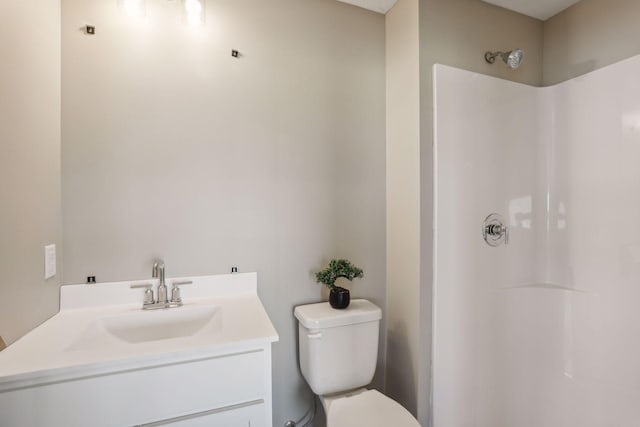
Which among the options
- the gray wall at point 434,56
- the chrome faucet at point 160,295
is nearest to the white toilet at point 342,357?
the gray wall at point 434,56

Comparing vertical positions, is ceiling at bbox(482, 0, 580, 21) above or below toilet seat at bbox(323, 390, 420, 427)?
above

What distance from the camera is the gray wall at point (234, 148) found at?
125cm

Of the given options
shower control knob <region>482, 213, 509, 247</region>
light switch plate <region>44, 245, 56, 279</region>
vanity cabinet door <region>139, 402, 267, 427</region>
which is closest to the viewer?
vanity cabinet door <region>139, 402, 267, 427</region>

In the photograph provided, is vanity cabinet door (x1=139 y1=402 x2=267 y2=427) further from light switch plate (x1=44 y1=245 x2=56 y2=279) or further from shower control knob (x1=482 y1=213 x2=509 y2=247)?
shower control knob (x1=482 y1=213 x2=509 y2=247)

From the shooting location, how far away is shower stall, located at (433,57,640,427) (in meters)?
1.43

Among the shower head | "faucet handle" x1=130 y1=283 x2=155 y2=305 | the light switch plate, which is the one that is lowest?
"faucet handle" x1=130 y1=283 x2=155 y2=305

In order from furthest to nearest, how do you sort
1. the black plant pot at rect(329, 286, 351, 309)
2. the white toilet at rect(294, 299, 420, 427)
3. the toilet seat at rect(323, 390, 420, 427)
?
the black plant pot at rect(329, 286, 351, 309), the white toilet at rect(294, 299, 420, 427), the toilet seat at rect(323, 390, 420, 427)

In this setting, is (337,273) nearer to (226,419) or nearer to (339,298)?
(339,298)

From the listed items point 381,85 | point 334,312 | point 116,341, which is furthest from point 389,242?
point 116,341

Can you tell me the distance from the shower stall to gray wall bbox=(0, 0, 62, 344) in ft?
5.39

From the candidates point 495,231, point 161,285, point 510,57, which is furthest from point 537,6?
point 161,285

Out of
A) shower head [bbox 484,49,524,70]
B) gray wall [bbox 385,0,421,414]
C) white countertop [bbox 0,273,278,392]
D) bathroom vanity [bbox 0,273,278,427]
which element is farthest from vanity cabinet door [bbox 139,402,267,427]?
shower head [bbox 484,49,524,70]

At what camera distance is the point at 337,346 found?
1.40 m

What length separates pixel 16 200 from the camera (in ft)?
3.14
